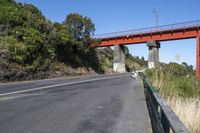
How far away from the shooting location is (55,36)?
157 ft

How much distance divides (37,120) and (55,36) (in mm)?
39336

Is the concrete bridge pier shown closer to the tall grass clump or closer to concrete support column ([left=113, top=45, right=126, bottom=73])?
concrete support column ([left=113, top=45, right=126, bottom=73])

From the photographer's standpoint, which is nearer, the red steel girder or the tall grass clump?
the tall grass clump

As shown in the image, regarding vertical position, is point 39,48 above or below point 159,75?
above

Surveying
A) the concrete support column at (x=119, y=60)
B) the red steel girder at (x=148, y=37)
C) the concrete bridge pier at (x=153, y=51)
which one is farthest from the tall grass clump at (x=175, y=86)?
the concrete support column at (x=119, y=60)

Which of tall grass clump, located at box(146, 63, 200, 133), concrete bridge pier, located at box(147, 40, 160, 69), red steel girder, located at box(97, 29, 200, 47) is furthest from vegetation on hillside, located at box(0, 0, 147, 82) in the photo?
tall grass clump, located at box(146, 63, 200, 133)

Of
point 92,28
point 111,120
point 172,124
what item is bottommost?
point 111,120

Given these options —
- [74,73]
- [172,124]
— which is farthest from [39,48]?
[172,124]

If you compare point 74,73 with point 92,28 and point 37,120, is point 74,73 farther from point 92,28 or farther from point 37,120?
point 37,120

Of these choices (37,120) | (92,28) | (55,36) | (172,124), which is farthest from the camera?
(92,28)

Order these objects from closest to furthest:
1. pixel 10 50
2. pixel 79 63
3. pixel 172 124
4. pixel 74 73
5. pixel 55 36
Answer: pixel 172 124 < pixel 10 50 < pixel 55 36 < pixel 74 73 < pixel 79 63

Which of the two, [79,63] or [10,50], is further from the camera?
[79,63]

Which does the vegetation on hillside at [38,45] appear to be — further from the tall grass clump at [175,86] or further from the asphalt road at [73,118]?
the asphalt road at [73,118]

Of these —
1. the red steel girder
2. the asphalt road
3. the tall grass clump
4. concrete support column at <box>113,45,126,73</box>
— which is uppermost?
the red steel girder
